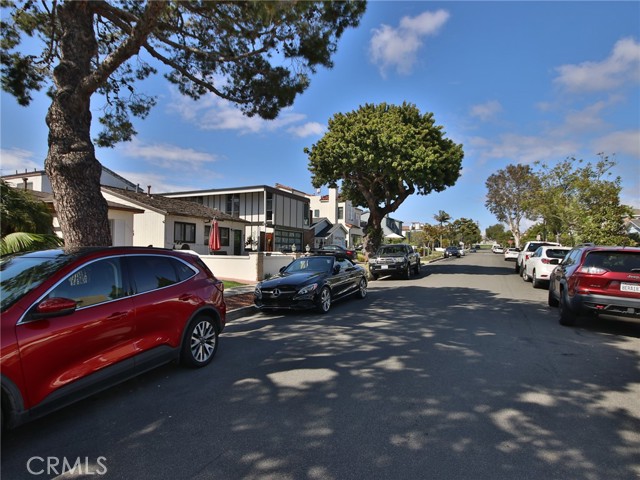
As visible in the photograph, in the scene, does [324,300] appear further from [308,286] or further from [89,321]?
[89,321]

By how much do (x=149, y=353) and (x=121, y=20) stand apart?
26.4ft

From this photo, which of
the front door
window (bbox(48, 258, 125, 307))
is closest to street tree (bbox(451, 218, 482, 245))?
the front door

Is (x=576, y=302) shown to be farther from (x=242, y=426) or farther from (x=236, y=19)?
(x=236, y=19)

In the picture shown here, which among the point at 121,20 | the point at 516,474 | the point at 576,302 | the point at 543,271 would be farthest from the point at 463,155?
the point at 516,474

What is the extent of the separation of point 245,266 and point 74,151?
944 centimetres

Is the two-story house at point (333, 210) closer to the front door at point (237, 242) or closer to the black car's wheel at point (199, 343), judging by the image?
the front door at point (237, 242)

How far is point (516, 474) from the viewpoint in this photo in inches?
111

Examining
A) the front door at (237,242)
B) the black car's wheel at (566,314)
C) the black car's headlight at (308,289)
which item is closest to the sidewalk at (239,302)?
the black car's headlight at (308,289)

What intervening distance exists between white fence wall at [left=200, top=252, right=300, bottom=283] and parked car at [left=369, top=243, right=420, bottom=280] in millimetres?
5057

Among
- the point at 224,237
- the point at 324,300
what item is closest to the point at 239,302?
the point at 324,300

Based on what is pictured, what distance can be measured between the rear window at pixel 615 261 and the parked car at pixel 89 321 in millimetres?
7394

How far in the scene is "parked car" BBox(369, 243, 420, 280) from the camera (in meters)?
18.6

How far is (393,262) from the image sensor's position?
18562mm

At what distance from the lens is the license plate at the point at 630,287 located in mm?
7019
